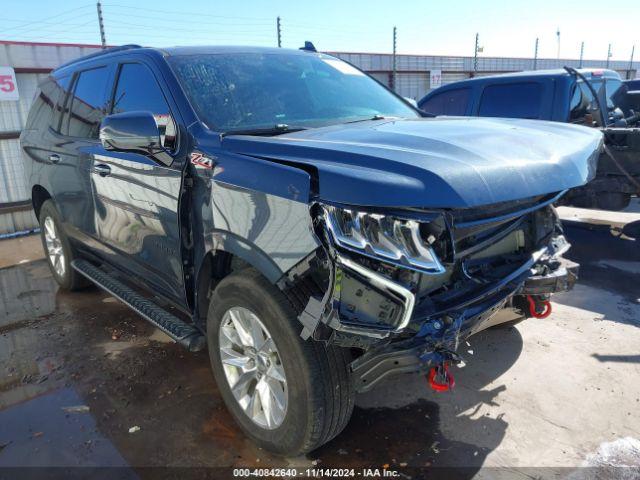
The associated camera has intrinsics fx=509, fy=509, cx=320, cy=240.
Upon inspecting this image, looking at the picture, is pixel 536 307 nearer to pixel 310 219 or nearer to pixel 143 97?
pixel 310 219

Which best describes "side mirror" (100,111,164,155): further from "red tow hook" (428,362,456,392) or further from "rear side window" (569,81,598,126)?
"rear side window" (569,81,598,126)

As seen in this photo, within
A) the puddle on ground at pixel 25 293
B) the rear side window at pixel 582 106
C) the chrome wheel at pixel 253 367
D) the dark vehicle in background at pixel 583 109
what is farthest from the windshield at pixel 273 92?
the rear side window at pixel 582 106

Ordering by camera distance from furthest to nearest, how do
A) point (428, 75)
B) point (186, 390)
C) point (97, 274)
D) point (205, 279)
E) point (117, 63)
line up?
point (428, 75), point (97, 274), point (117, 63), point (186, 390), point (205, 279)

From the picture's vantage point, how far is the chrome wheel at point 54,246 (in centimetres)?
509

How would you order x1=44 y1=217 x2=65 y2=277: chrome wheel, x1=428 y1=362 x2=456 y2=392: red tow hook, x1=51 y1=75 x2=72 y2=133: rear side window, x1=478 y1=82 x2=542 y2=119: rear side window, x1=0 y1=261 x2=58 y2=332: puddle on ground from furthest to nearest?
x1=478 y1=82 x2=542 y2=119: rear side window, x1=44 y1=217 x2=65 y2=277: chrome wheel, x1=0 y1=261 x2=58 y2=332: puddle on ground, x1=51 y1=75 x2=72 y2=133: rear side window, x1=428 y1=362 x2=456 y2=392: red tow hook

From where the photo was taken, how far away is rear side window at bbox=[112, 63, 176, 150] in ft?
9.31

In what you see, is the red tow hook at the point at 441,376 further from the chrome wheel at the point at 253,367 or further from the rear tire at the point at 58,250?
the rear tire at the point at 58,250

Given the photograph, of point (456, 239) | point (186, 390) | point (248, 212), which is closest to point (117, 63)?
point (248, 212)

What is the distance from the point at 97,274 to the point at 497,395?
10.5 ft

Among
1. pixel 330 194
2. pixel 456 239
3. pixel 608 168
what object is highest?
pixel 330 194

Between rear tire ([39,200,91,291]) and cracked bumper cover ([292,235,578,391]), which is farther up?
cracked bumper cover ([292,235,578,391])

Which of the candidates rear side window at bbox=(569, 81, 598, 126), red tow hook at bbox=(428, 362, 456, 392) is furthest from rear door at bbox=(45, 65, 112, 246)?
rear side window at bbox=(569, 81, 598, 126)

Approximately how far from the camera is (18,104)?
768 cm

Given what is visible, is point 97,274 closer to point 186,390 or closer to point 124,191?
point 124,191
